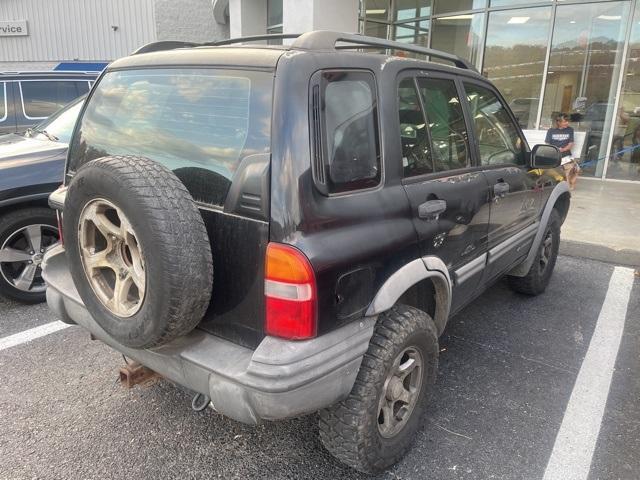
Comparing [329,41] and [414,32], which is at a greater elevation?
[414,32]

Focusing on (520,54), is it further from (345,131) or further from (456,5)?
(345,131)

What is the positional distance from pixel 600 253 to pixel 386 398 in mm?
4310

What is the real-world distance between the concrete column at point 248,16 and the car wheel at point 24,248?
9.62 meters

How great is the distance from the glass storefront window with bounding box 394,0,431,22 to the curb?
313 inches

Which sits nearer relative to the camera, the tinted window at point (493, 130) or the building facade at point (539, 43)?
the tinted window at point (493, 130)

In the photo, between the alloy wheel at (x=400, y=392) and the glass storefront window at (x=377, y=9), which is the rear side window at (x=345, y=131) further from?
the glass storefront window at (x=377, y=9)

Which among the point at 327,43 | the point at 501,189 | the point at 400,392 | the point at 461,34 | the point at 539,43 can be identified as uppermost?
the point at 461,34

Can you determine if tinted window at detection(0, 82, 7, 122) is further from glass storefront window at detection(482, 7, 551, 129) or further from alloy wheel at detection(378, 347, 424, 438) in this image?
glass storefront window at detection(482, 7, 551, 129)

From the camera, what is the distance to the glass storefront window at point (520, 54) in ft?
33.1

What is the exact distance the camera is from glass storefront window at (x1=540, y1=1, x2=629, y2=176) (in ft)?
30.9

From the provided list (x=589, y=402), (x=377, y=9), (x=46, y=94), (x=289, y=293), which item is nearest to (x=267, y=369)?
(x=289, y=293)

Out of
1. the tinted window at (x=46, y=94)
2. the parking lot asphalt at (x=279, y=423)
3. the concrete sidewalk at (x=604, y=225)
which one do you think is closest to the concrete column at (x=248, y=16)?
the tinted window at (x=46, y=94)

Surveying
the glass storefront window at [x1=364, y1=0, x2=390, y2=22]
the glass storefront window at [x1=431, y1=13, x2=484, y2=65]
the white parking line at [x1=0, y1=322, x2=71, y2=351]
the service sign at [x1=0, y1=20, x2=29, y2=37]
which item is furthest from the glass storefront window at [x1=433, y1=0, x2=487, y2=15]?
the service sign at [x1=0, y1=20, x2=29, y2=37]

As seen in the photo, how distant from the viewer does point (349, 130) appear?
6.86 ft
